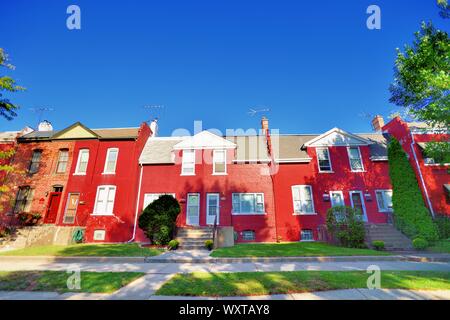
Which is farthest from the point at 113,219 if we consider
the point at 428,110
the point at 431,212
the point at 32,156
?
the point at 431,212

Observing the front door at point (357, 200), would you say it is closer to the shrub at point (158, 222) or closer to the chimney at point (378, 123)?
the chimney at point (378, 123)

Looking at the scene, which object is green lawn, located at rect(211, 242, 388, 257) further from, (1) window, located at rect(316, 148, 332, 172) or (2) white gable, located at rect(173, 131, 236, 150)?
(2) white gable, located at rect(173, 131, 236, 150)

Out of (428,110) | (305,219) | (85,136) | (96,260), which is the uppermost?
(85,136)

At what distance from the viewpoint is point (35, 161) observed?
18.7 m

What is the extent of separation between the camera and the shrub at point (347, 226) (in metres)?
12.6

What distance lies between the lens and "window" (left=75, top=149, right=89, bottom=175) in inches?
713

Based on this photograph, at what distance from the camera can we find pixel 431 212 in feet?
53.3

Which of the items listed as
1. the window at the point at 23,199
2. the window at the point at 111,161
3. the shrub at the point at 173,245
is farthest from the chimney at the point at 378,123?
the window at the point at 23,199

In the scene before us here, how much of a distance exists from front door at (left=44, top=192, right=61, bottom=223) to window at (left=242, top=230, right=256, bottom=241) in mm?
15125

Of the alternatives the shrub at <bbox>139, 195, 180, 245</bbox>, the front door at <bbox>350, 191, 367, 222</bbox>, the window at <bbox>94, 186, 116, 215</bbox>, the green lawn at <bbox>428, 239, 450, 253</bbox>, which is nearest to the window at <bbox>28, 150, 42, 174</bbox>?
the window at <bbox>94, 186, 116, 215</bbox>

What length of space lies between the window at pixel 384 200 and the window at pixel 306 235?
5.82m
